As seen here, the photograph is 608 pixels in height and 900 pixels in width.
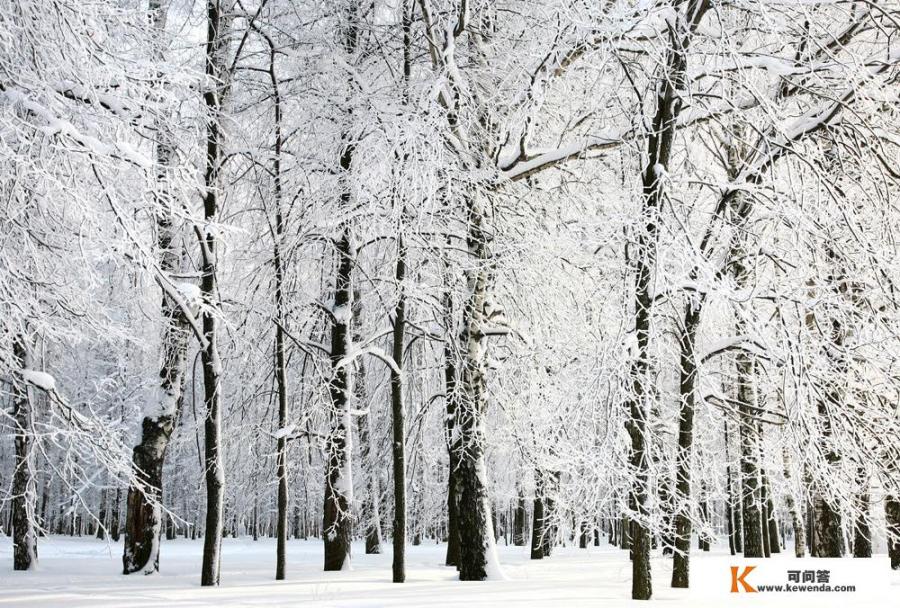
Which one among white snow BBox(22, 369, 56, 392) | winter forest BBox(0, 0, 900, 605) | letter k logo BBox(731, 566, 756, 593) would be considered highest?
winter forest BBox(0, 0, 900, 605)

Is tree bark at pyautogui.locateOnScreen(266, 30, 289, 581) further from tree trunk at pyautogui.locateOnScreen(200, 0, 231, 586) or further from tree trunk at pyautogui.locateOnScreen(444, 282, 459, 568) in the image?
tree trunk at pyautogui.locateOnScreen(444, 282, 459, 568)

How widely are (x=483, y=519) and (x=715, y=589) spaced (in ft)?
10.6

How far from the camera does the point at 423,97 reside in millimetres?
8898

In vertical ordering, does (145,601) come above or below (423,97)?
below

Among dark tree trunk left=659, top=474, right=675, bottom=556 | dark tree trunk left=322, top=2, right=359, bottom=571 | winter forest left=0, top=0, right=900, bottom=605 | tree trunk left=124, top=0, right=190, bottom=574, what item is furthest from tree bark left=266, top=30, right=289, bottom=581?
dark tree trunk left=659, top=474, right=675, bottom=556

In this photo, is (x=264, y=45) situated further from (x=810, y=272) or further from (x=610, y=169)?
(x=810, y=272)

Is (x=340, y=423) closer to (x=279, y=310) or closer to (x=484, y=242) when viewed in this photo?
(x=279, y=310)

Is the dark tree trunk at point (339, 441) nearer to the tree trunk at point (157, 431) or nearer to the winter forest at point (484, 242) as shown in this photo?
the winter forest at point (484, 242)

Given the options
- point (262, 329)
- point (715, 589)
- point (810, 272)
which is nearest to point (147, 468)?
point (262, 329)

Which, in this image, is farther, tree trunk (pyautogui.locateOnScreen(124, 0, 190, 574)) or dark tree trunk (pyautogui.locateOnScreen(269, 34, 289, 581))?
dark tree trunk (pyautogui.locateOnScreen(269, 34, 289, 581))

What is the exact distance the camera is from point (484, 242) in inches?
383

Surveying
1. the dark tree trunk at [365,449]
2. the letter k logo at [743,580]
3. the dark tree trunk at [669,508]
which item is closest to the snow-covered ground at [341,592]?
the letter k logo at [743,580]

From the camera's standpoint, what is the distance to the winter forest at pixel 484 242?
5797 millimetres

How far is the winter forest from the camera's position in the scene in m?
5.80
